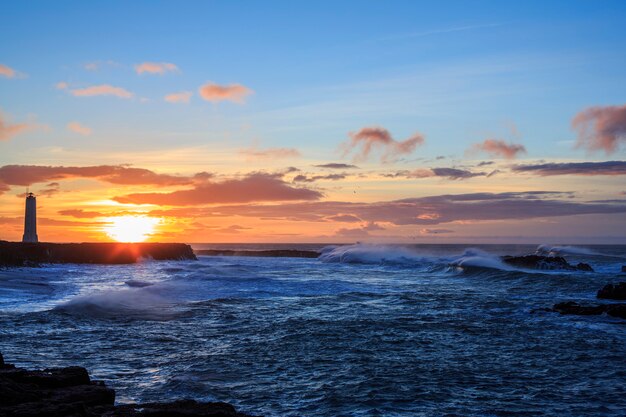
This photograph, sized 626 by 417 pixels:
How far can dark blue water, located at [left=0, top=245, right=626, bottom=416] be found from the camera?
37.1 feet

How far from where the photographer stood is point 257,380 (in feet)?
41.8

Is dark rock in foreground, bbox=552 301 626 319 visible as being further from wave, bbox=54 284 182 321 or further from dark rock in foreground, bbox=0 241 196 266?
dark rock in foreground, bbox=0 241 196 266

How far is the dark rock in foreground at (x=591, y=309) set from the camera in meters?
22.0

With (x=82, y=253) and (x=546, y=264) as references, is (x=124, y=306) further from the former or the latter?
(x=82, y=253)

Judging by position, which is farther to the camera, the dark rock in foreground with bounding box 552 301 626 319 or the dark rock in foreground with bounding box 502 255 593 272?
the dark rock in foreground with bounding box 502 255 593 272

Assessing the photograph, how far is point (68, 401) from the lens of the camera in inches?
354

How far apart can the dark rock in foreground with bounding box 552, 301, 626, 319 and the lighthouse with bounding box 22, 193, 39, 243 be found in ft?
230

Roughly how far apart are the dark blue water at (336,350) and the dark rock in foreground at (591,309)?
760 mm

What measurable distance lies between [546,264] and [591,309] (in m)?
32.1

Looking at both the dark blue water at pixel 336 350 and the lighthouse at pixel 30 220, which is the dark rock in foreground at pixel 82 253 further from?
the dark blue water at pixel 336 350

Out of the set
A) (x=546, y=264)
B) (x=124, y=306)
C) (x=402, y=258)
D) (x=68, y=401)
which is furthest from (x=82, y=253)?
(x=68, y=401)

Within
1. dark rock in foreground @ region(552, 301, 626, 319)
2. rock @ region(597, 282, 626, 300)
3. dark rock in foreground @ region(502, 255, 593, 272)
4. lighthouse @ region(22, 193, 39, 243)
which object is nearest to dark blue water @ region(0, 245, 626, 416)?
dark rock in foreground @ region(552, 301, 626, 319)

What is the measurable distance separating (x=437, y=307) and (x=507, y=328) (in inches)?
233

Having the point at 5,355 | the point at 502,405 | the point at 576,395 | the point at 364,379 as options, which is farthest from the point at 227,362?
the point at 576,395
